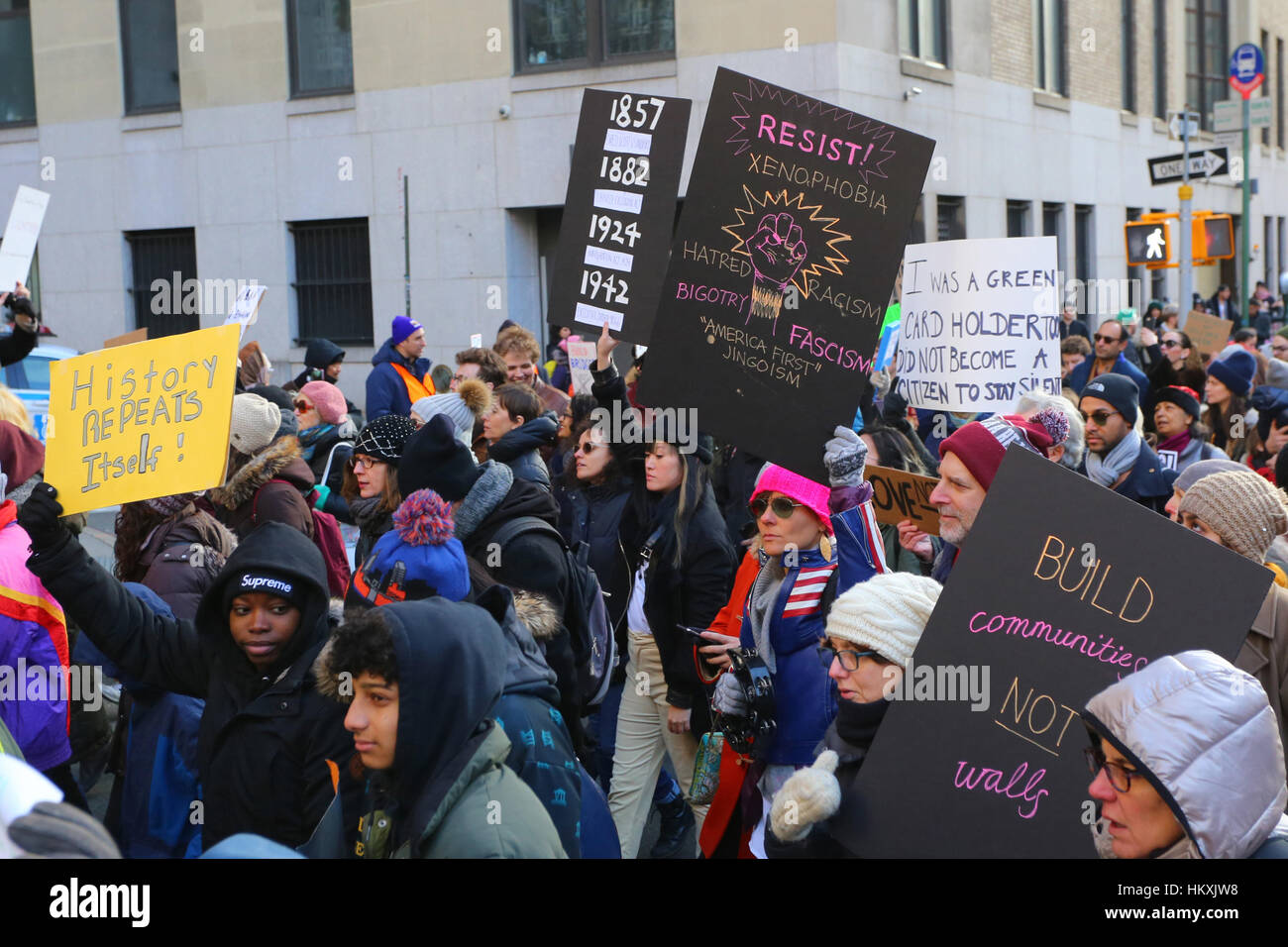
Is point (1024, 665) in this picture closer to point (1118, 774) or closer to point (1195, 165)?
point (1118, 774)

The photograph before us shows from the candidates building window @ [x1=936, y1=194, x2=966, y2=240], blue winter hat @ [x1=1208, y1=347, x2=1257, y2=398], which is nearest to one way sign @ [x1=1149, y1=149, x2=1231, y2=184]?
building window @ [x1=936, y1=194, x2=966, y2=240]

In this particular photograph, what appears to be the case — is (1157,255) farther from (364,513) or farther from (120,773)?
(120,773)

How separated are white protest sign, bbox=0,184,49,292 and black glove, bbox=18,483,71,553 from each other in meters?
4.58

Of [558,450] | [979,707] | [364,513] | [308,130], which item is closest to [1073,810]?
[979,707]

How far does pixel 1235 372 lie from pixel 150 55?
18079 millimetres

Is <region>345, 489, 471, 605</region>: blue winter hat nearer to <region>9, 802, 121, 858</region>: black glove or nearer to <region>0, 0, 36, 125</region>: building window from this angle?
<region>9, 802, 121, 858</region>: black glove

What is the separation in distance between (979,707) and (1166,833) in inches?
27.2

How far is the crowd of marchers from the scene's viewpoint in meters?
2.69

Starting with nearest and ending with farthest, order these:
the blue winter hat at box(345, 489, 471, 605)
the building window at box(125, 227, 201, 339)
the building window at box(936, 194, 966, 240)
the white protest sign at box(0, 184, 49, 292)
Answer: the blue winter hat at box(345, 489, 471, 605) → the white protest sign at box(0, 184, 49, 292) → the building window at box(936, 194, 966, 240) → the building window at box(125, 227, 201, 339)

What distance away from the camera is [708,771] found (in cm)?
484

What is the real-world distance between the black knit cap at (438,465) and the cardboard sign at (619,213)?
5.08 feet

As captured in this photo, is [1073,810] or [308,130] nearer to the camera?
[1073,810]
